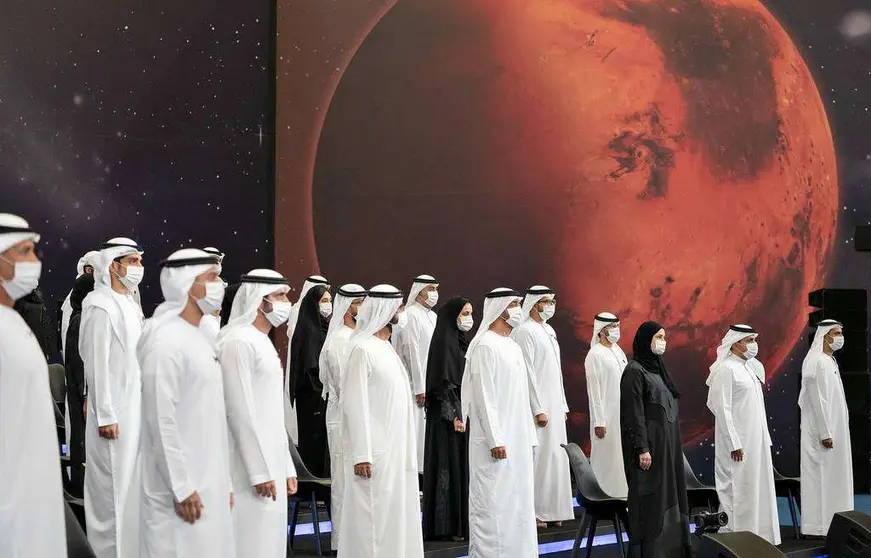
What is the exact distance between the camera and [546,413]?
8.38 meters

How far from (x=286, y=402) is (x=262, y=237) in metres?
2.61

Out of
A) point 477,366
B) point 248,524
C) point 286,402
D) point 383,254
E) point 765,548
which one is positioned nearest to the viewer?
point 248,524

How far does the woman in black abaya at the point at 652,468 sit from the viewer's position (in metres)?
6.61

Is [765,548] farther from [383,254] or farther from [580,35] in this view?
[580,35]

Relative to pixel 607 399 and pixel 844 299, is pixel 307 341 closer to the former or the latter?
pixel 607 399

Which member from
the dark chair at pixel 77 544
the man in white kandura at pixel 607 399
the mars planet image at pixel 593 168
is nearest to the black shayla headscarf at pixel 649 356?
the man in white kandura at pixel 607 399

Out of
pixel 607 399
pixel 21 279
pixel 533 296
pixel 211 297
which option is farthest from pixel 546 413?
pixel 21 279

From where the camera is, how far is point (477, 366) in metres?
6.55

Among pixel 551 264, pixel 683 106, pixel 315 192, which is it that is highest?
pixel 683 106

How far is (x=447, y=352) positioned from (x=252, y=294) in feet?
8.56

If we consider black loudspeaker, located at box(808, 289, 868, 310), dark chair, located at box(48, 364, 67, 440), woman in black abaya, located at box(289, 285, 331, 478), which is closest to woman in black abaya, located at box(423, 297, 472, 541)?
woman in black abaya, located at box(289, 285, 331, 478)

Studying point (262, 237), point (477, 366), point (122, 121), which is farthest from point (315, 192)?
point (477, 366)

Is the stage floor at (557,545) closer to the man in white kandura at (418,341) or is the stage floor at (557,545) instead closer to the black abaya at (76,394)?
the man in white kandura at (418,341)

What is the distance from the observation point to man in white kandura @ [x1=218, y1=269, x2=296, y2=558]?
185 inches
